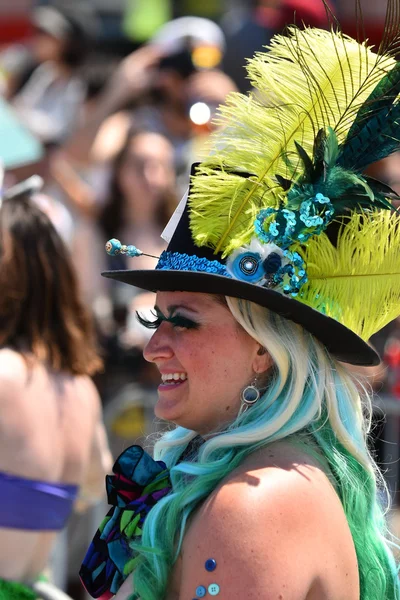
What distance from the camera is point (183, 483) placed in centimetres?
235

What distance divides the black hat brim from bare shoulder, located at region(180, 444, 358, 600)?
289 millimetres

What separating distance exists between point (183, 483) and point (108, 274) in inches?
21.7

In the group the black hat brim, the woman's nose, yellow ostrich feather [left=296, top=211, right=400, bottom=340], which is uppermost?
yellow ostrich feather [left=296, top=211, right=400, bottom=340]

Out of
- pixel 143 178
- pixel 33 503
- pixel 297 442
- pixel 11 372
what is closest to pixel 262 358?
pixel 297 442

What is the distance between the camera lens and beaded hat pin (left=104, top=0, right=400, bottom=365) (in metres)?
2.30

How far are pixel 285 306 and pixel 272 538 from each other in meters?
0.53

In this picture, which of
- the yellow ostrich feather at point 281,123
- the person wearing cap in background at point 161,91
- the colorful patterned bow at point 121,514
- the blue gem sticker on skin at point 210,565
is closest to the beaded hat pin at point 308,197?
the yellow ostrich feather at point 281,123

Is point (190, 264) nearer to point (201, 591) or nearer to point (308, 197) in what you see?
point (308, 197)

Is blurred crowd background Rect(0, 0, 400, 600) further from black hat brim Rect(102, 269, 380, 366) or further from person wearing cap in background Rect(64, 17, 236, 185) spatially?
black hat brim Rect(102, 269, 380, 366)

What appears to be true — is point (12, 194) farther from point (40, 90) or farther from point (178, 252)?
point (40, 90)

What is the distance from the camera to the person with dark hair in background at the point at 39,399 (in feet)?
11.9

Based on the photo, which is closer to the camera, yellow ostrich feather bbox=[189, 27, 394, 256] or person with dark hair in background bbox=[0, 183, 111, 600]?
yellow ostrich feather bbox=[189, 27, 394, 256]

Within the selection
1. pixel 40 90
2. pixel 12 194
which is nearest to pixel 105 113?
pixel 40 90

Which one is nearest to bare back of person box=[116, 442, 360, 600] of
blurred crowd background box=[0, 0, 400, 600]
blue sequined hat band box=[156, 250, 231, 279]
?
blue sequined hat band box=[156, 250, 231, 279]
